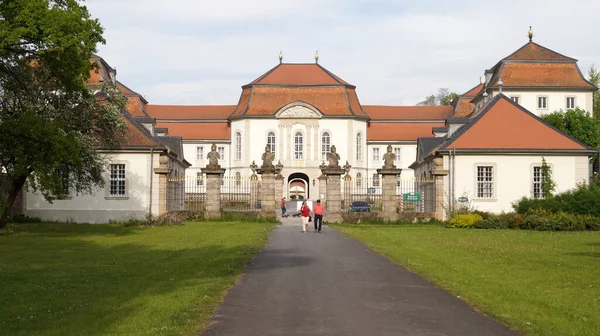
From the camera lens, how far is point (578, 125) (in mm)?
68500

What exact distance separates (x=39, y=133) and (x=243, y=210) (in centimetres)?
1679

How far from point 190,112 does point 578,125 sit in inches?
1745

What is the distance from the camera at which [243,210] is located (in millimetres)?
40438

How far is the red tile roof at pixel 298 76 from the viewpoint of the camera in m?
84.6

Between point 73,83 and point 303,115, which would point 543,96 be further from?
point 73,83

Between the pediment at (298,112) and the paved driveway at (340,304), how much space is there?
63985mm

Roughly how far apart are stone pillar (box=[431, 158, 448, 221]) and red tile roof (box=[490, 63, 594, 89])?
120 ft

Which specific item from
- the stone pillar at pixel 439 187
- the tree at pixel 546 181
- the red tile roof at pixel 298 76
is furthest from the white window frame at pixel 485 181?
the red tile roof at pixel 298 76

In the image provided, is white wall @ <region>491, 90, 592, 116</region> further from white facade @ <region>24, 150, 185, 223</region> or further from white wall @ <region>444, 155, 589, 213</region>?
white facade @ <region>24, 150, 185, 223</region>

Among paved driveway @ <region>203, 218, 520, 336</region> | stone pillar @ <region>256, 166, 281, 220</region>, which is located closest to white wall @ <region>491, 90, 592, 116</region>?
stone pillar @ <region>256, 166, 281, 220</region>

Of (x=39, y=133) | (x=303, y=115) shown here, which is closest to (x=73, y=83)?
(x=39, y=133)

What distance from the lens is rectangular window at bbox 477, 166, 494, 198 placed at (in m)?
42.2

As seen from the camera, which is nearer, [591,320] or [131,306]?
[591,320]

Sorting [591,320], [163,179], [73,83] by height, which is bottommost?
[591,320]
